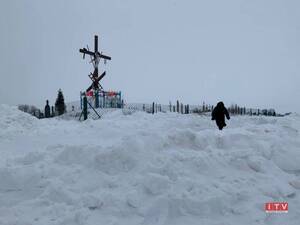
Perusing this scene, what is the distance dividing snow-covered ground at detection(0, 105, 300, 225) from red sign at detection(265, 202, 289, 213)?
104 mm

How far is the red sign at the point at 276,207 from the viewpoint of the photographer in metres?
5.34

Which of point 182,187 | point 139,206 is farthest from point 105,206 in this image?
point 182,187

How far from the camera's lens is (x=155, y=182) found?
5.65 metres

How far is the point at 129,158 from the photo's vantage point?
6.42 meters

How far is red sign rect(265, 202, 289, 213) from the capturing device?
17.5ft

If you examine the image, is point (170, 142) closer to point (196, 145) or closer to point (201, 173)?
point (196, 145)

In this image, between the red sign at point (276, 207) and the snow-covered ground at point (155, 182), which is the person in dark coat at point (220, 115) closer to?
the snow-covered ground at point (155, 182)

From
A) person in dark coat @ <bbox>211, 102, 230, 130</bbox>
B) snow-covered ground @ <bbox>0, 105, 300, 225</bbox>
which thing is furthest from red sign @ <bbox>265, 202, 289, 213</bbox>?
person in dark coat @ <bbox>211, 102, 230, 130</bbox>

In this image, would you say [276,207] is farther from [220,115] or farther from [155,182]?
[220,115]

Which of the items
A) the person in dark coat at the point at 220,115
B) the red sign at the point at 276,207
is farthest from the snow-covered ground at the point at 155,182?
the person in dark coat at the point at 220,115

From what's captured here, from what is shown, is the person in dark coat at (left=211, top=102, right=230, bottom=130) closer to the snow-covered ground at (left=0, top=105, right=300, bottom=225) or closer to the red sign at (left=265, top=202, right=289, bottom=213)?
the snow-covered ground at (left=0, top=105, right=300, bottom=225)

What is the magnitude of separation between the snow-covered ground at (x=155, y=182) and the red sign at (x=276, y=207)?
104 millimetres

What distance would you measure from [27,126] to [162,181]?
9.20m

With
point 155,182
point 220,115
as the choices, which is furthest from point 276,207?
point 220,115
